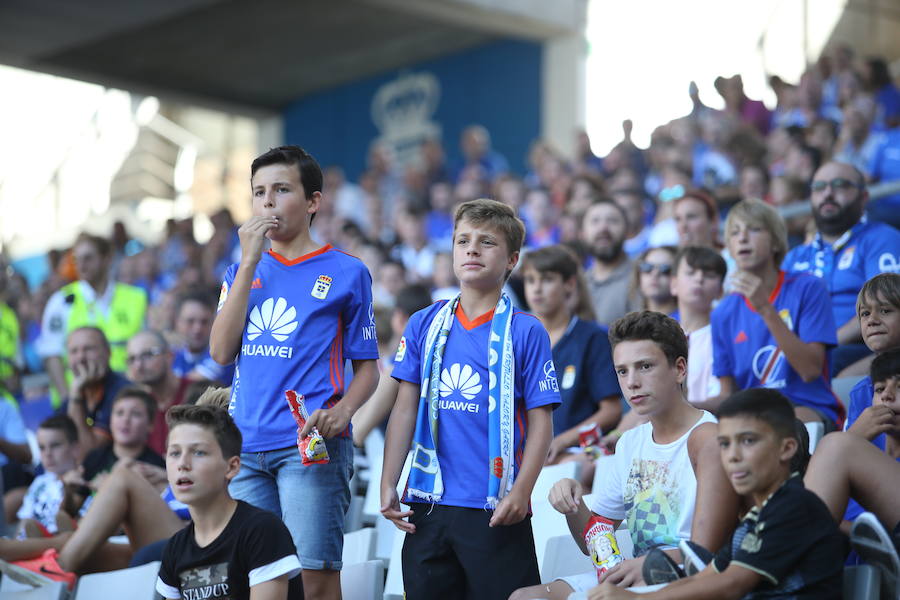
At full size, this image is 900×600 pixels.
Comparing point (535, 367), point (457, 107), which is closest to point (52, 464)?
point (535, 367)

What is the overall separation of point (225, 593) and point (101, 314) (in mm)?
4692

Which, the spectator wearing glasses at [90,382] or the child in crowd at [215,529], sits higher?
the spectator wearing glasses at [90,382]

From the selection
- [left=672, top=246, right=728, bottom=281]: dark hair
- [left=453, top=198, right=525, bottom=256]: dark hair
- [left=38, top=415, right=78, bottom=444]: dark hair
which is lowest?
[left=38, top=415, right=78, bottom=444]: dark hair

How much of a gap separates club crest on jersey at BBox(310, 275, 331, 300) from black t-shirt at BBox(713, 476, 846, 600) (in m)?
1.42

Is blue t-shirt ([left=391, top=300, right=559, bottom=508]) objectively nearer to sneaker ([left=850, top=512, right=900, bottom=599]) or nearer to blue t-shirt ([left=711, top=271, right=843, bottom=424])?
sneaker ([left=850, top=512, right=900, bottom=599])

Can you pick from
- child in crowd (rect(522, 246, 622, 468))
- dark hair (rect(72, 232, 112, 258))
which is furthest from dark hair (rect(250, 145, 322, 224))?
dark hair (rect(72, 232, 112, 258))

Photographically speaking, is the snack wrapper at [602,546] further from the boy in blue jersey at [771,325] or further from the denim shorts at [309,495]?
the boy in blue jersey at [771,325]

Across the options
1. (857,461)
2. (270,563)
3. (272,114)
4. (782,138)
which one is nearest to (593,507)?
(857,461)

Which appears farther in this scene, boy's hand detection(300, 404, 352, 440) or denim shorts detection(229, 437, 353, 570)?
denim shorts detection(229, 437, 353, 570)

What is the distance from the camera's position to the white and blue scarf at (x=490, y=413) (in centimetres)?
327

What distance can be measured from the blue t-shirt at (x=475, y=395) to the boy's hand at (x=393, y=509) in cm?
10

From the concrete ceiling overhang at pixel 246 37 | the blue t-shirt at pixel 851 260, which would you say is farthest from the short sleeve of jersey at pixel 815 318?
the concrete ceiling overhang at pixel 246 37

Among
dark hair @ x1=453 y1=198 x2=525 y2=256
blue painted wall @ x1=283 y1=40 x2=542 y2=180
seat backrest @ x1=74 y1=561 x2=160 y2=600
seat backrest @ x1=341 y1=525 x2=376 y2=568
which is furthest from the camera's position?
blue painted wall @ x1=283 y1=40 x2=542 y2=180

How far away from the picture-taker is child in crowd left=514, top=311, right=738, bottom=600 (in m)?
3.34
